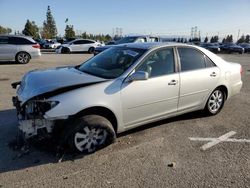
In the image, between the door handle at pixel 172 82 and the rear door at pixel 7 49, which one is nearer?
the door handle at pixel 172 82

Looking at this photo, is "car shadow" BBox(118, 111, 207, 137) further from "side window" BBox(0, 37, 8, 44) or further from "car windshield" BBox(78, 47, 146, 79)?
"side window" BBox(0, 37, 8, 44)

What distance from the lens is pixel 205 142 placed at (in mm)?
4539

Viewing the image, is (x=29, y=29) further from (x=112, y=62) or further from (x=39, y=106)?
(x=39, y=106)

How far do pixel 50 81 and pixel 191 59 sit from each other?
2686 mm

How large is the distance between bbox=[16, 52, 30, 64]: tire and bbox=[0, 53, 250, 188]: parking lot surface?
31.8 feet

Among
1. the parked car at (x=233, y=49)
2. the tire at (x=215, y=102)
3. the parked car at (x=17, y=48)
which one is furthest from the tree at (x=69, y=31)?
the tire at (x=215, y=102)

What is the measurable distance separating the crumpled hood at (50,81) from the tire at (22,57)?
10.3 m

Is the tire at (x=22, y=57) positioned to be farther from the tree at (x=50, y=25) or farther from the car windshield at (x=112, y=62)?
the tree at (x=50, y=25)

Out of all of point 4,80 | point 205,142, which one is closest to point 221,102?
point 205,142

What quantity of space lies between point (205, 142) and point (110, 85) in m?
1.89

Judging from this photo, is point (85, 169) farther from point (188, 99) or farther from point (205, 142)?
point (188, 99)

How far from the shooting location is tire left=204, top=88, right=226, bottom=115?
5.68 meters

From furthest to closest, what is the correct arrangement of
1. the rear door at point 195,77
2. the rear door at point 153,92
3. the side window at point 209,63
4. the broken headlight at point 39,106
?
the side window at point 209,63
the rear door at point 195,77
the rear door at point 153,92
the broken headlight at point 39,106

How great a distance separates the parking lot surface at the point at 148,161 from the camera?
335cm
